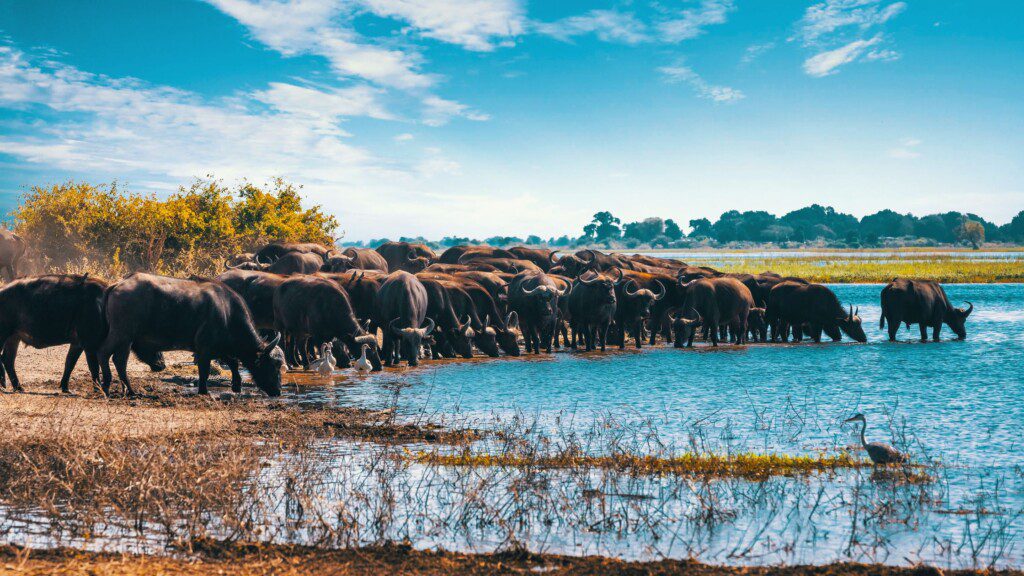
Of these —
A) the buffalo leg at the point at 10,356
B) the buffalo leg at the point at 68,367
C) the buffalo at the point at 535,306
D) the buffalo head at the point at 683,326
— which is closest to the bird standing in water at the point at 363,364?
A: the buffalo leg at the point at 68,367

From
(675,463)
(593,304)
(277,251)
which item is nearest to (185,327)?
(675,463)

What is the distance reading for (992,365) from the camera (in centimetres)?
1988

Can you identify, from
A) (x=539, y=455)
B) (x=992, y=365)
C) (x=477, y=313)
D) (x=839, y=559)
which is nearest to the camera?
(x=839, y=559)

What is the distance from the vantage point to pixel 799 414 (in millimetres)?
12773

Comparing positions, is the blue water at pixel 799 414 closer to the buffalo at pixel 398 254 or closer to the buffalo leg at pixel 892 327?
the buffalo leg at pixel 892 327

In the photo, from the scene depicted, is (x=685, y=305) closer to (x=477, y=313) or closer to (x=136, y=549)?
(x=477, y=313)

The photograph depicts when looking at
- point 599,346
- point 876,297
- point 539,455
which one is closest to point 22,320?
point 539,455

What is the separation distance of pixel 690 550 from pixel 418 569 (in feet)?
6.90

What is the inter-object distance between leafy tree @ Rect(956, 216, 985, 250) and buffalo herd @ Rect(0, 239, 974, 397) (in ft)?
470

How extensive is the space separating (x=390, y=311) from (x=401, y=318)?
13.5 inches

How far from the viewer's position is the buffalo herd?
1183cm

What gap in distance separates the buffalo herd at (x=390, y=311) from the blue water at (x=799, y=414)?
1.04 meters

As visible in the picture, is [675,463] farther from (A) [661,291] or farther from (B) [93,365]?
(A) [661,291]

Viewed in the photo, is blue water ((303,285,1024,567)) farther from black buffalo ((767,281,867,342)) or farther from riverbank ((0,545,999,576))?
black buffalo ((767,281,867,342))
